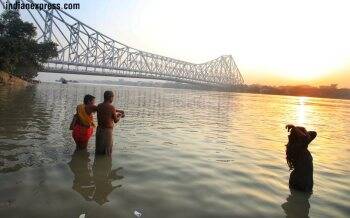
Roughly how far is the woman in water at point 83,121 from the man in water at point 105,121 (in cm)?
36

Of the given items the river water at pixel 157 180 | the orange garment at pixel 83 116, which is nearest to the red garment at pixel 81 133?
the orange garment at pixel 83 116

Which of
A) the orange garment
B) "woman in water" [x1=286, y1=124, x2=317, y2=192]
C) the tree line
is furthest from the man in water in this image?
the tree line

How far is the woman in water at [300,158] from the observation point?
7900mm

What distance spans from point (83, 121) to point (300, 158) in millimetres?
5639

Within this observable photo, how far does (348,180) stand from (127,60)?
508ft

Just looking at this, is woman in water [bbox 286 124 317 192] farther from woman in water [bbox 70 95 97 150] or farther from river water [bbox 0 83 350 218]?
woman in water [bbox 70 95 97 150]

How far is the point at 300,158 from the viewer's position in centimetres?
798

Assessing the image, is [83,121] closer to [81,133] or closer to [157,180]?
[81,133]

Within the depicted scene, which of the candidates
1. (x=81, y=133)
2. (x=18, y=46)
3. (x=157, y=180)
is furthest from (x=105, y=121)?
(x=18, y=46)

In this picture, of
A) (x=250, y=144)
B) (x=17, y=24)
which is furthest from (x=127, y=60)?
(x=250, y=144)

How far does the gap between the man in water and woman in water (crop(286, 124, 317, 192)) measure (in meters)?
4.45

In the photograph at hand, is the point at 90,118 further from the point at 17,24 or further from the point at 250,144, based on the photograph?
the point at 17,24

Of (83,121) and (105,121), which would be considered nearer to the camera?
(105,121)

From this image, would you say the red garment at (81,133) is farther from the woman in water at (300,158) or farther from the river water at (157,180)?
the woman in water at (300,158)
